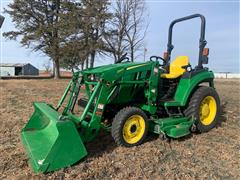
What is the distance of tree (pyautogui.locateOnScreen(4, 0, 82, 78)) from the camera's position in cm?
2725

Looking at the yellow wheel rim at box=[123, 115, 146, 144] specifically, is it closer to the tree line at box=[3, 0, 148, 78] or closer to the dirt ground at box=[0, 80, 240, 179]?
the dirt ground at box=[0, 80, 240, 179]

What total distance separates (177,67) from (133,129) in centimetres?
194

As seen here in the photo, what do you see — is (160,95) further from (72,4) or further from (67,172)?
(72,4)

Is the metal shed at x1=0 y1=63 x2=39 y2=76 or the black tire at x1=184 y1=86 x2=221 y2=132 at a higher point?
the metal shed at x1=0 y1=63 x2=39 y2=76

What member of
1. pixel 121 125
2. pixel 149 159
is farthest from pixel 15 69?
pixel 149 159

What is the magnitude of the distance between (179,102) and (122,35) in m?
22.6

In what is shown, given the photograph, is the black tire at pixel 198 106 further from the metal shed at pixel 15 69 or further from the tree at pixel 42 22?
the metal shed at pixel 15 69

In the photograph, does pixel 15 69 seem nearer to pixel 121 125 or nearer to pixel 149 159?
pixel 121 125

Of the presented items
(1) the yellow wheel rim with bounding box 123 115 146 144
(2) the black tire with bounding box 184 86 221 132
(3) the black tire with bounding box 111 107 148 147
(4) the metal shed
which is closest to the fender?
(2) the black tire with bounding box 184 86 221 132

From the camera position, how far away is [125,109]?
4.78 m

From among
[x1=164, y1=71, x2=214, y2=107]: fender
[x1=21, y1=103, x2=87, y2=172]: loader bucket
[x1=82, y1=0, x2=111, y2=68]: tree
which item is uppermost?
[x1=82, y1=0, x2=111, y2=68]: tree

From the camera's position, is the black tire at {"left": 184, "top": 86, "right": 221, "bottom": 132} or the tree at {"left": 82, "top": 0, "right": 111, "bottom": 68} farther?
the tree at {"left": 82, "top": 0, "right": 111, "bottom": 68}

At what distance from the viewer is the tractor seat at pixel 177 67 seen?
19.1ft

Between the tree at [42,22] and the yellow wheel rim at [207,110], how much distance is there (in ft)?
72.0
